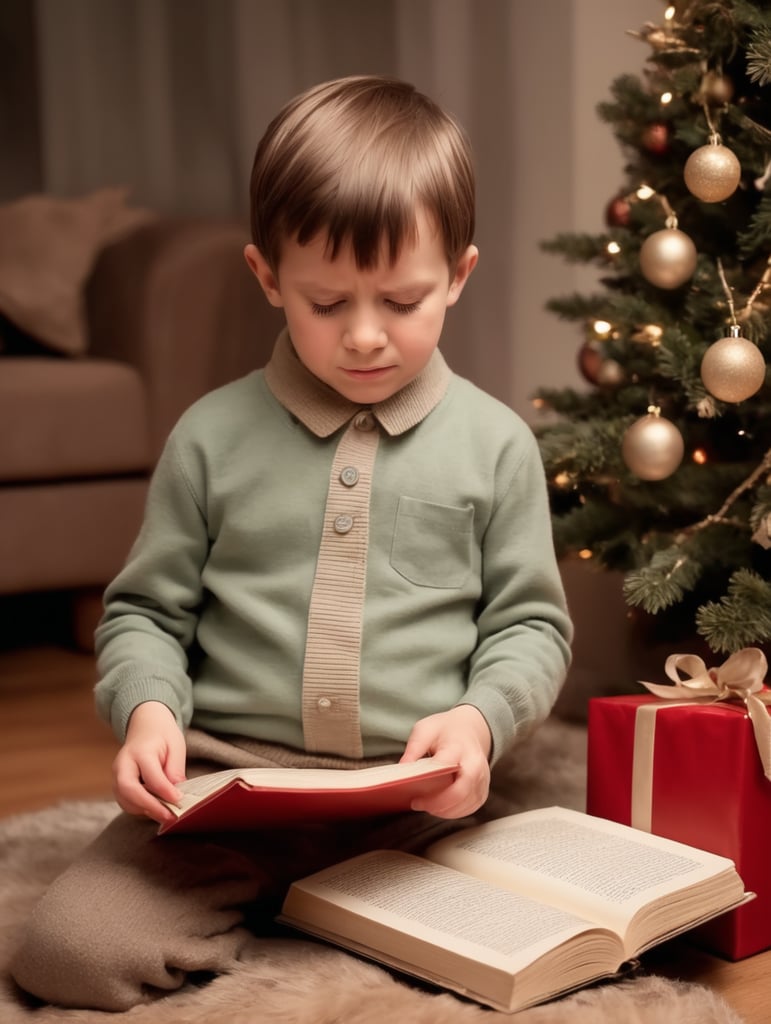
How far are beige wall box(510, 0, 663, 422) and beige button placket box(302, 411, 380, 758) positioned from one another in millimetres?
1043

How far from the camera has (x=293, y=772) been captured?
86cm

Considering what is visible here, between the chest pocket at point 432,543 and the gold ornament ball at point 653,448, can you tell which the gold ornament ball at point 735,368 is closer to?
the gold ornament ball at point 653,448

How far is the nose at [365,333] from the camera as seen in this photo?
3.02 feet

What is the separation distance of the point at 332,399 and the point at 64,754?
2.28ft

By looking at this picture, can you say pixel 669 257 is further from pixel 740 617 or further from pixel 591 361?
pixel 740 617

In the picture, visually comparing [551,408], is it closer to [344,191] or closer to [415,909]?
[344,191]

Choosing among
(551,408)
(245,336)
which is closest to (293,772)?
(551,408)

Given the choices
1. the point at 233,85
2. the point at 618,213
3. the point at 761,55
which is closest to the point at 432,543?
the point at 761,55

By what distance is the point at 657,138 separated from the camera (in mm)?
1382

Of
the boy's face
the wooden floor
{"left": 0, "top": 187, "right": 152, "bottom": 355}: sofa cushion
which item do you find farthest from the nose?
{"left": 0, "top": 187, "right": 152, "bottom": 355}: sofa cushion

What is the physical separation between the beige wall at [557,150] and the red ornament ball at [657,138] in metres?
0.56

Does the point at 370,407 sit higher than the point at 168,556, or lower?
higher

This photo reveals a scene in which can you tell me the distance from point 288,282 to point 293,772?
0.35 m

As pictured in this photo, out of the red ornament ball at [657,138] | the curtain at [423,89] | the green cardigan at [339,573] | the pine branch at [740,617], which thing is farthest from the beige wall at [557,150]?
the green cardigan at [339,573]
